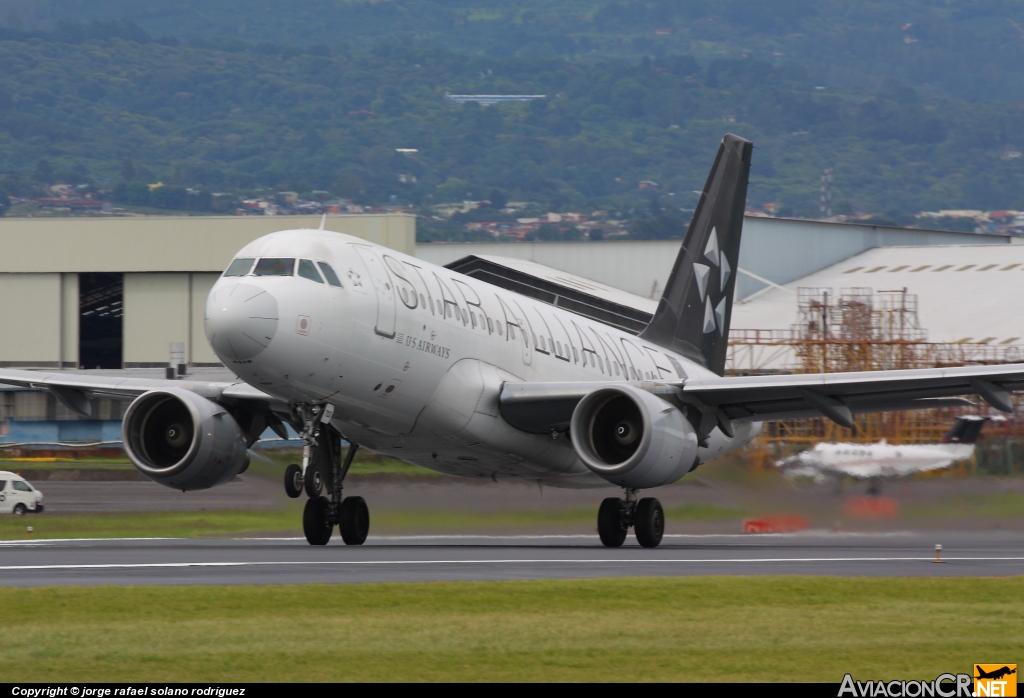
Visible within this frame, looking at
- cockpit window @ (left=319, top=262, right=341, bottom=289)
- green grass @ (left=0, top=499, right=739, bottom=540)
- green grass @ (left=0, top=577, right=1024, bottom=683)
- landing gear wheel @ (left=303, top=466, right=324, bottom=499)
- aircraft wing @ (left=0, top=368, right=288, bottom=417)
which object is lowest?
green grass @ (left=0, top=499, right=739, bottom=540)

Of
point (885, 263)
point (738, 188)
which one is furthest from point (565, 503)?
point (885, 263)

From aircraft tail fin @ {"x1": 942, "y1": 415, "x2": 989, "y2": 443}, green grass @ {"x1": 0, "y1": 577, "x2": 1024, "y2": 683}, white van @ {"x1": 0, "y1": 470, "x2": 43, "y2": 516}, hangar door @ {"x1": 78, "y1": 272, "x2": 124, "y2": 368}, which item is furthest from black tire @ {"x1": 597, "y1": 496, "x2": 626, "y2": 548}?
hangar door @ {"x1": 78, "y1": 272, "x2": 124, "y2": 368}

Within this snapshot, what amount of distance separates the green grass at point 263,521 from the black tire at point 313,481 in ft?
16.7

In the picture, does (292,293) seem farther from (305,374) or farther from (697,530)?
(697,530)

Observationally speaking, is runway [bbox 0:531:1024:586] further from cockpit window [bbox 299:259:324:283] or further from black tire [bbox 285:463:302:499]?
cockpit window [bbox 299:259:324:283]

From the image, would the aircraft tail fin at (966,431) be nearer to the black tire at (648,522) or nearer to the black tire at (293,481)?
the black tire at (648,522)

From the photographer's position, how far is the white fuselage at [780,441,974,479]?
31.0 m

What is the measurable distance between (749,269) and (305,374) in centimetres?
5168

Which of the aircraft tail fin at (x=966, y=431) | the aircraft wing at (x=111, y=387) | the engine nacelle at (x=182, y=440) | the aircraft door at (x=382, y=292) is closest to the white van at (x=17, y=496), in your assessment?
the aircraft wing at (x=111, y=387)

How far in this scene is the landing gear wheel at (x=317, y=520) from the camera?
78.6ft

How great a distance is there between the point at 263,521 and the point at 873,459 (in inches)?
532

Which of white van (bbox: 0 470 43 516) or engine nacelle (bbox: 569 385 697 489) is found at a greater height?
engine nacelle (bbox: 569 385 697 489)

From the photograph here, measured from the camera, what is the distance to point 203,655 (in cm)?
1112

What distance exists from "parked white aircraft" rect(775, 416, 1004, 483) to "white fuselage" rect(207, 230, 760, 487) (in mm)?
4080
